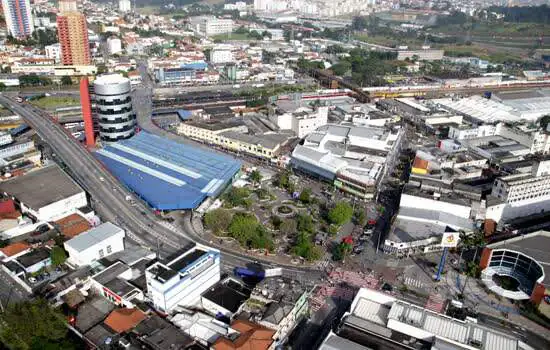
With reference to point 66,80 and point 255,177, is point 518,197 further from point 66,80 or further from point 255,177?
point 66,80

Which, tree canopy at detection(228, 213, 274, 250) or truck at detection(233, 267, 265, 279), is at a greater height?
tree canopy at detection(228, 213, 274, 250)

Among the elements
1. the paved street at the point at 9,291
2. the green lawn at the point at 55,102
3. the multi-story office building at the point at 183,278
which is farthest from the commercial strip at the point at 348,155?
the green lawn at the point at 55,102

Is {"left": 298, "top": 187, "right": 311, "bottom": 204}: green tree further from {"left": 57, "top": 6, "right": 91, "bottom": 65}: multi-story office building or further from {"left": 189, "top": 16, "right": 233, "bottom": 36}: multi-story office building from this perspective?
{"left": 189, "top": 16, "right": 233, "bottom": 36}: multi-story office building

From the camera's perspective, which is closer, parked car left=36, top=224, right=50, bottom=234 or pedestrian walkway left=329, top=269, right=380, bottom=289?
pedestrian walkway left=329, top=269, right=380, bottom=289

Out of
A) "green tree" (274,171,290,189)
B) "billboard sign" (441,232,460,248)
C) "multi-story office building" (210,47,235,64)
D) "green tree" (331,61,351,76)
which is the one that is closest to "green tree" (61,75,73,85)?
"multi-story office building" (210,47,235,64)

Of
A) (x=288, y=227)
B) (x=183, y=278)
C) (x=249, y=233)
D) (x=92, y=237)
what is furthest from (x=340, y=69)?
(x=183, y=278)

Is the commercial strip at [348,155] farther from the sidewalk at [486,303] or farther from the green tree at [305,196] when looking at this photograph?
the sidewalk at [486,303]
